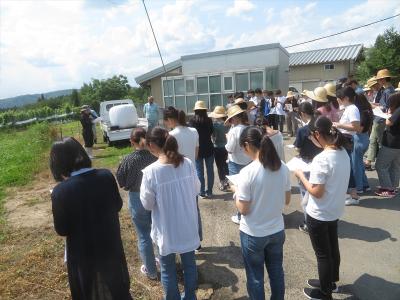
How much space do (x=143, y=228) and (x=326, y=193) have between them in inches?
74.1

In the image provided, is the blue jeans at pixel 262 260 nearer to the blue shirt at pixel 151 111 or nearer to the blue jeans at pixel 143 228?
the blue jeans at pixel 143 228

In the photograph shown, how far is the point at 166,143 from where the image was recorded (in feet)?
9.11

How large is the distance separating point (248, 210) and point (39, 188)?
7228 mm

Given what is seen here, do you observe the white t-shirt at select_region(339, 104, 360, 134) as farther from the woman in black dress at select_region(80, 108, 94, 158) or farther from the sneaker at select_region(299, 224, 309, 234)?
the woman in black dress at select_region(80, 108, 94, 158)

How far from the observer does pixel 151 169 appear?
2.76 metres

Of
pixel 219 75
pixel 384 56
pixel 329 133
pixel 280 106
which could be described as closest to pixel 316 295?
pixel 329 133

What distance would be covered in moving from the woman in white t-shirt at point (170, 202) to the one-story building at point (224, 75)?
43.4 ft

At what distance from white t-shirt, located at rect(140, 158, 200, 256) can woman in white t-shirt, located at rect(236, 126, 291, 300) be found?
1.50 feet

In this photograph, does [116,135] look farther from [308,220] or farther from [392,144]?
[308,220]

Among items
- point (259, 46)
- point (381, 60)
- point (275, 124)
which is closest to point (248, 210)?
point (275, 124)

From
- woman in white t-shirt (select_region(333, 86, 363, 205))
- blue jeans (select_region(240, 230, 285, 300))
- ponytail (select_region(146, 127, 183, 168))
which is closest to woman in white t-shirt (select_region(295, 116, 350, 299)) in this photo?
blue jeans (select_region(240, 230, 285, 300))

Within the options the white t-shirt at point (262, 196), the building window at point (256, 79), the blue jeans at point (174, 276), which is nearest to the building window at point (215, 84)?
the building window at point (256, 79)

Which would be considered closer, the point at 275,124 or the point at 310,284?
the point at 310,284

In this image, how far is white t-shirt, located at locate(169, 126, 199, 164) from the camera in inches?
192
